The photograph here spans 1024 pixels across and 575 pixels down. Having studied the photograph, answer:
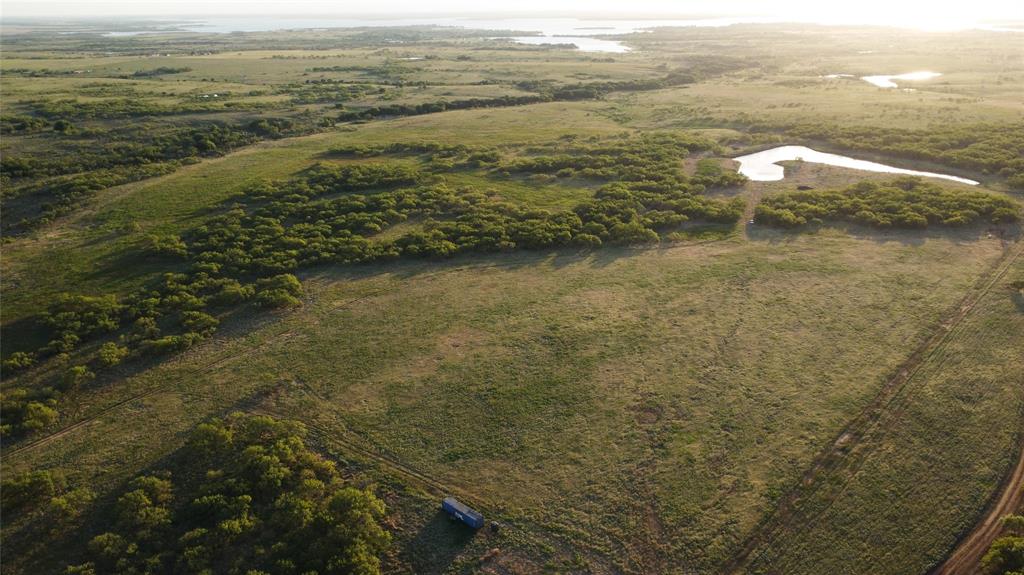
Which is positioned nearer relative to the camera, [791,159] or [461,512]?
[461,512]

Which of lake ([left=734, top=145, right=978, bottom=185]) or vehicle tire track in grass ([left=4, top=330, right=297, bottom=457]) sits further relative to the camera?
lake ([left=734, top=145, right=978, bottom=185])

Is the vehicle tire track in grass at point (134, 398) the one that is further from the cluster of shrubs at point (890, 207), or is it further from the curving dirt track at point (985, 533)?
the cluster of shrubs at point (890, 207)

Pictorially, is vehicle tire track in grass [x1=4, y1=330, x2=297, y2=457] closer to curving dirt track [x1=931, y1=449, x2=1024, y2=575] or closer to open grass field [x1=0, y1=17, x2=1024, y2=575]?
open grass field [x1=0, y1=17, x2=1024, y2=575]

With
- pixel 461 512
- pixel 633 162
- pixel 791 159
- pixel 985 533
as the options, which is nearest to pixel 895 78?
pixel 791 159

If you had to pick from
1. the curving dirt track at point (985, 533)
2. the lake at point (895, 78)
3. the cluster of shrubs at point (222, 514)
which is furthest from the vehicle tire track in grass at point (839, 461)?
the lake at point (895, 78)

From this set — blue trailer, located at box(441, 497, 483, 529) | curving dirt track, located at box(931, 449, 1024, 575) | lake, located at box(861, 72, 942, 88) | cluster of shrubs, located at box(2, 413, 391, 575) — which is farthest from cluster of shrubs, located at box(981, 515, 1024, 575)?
lake, located at box(861, 72, 942, 88)

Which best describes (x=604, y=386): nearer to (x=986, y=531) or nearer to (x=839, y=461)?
(x=839, y=461)

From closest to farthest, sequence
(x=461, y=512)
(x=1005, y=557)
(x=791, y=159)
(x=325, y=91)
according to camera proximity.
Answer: (x=1005, y=557), (x=461, y=512), (x=791, y=159), (x=325, y=91)
